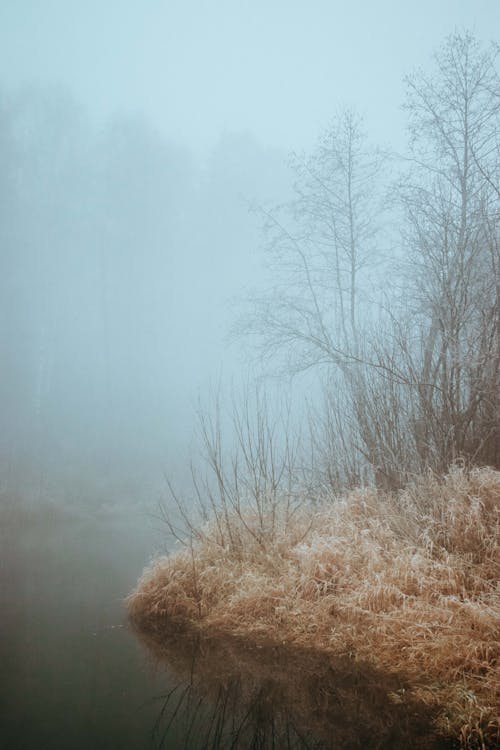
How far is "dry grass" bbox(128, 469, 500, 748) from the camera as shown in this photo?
3861 millimetres

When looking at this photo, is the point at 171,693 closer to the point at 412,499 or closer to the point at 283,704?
the point at 283,704

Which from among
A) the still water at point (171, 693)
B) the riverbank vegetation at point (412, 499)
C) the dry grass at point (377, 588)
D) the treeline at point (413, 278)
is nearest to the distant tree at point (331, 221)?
the treeline at point (413, 278)

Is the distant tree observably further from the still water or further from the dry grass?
the still water

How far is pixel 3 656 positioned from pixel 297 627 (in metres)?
2.57

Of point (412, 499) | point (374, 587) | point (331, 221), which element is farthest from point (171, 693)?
point (331, 221)

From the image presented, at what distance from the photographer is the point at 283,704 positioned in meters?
3.74

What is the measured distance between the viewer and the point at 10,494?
1293 cm

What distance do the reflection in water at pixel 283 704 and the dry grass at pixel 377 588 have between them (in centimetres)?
17

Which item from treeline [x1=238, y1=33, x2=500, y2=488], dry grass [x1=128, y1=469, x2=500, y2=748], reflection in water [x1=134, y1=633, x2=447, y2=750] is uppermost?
treeline [x1=238, y1=33, x2=500, y2=488]

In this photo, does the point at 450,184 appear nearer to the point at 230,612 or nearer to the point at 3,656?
the point at 230,612

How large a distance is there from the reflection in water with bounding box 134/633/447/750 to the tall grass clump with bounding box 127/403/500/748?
0.17 m

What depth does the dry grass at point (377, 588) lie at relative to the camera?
386 cm

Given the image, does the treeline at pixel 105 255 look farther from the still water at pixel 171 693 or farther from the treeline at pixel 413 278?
the still water at pixel 171 693

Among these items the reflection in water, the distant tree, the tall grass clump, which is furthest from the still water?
the distant tree
